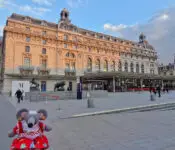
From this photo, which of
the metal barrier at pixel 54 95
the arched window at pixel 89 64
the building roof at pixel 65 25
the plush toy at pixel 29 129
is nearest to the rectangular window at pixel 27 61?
the building roof at pixel 65 25

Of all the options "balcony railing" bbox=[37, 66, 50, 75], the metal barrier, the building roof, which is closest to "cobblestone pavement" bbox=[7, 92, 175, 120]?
the metal barrier

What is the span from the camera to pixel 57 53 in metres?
44.7

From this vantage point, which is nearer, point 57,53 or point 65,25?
point 57,53

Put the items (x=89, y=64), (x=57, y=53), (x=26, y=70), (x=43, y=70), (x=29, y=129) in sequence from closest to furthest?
(x=29, y=129)
(x=26, y=70)
(x=43, y=70)
(x=57, y=53)
(x=89, y=64)

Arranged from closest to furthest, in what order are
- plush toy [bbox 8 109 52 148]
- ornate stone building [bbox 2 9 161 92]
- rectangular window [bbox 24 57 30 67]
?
plush toy [bbox 8 109 52 148] < ornate stone building [bbox 2 9 161 92] < rectangular window [bbox 24 57 30 67]

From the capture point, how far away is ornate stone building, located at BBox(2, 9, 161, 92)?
3744 centimetres

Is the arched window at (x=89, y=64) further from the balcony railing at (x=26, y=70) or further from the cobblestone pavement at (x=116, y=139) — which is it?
the cobblestone pavement at (x=116, y=139)

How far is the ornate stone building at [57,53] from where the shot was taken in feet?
123

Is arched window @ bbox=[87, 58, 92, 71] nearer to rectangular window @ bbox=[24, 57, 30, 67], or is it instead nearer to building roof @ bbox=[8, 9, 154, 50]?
building roof @ bbox=[8, 9, 154, 50]

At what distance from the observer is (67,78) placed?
44.7 meters

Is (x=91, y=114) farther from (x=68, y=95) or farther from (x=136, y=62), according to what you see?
(x=136, y=62)

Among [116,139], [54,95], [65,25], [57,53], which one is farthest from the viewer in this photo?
[65,25]

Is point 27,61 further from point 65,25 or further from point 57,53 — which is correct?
point 65,25

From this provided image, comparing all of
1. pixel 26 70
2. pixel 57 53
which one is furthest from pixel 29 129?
pixel 57 53
